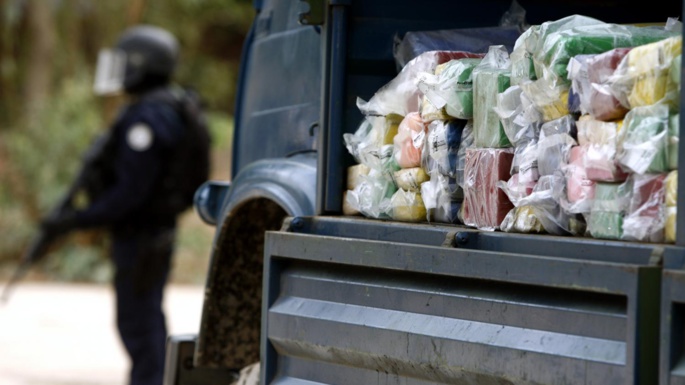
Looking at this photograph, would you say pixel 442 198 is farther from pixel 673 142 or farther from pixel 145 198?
pixel 145 198

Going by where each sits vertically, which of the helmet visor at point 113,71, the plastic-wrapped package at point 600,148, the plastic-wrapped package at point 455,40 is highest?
the helmet visor at point 113,71

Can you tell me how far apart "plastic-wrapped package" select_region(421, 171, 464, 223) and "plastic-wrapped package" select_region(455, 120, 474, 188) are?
0.05 meters

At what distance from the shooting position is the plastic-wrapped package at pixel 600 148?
2.82 meters

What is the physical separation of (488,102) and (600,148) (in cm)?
51

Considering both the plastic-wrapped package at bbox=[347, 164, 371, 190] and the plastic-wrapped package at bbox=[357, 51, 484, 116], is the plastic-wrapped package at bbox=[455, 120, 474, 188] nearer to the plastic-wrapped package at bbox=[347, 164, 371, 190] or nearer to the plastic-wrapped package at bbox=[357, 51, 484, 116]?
the plastic-wrapped package at bbox=[357, 51, 484, 116]

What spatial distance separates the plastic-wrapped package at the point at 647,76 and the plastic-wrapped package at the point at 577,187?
0.19m

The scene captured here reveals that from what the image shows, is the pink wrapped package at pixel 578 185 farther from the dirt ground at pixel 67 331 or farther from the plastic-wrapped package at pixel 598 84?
the dirt ground at pixel 67 331

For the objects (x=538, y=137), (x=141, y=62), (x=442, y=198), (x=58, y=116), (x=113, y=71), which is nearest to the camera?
(x=538, y=137)

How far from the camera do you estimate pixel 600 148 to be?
2869 millimetres

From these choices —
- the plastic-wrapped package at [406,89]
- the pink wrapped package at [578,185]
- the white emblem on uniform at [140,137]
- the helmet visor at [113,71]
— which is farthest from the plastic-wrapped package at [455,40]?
the helmet visor at [113,71]

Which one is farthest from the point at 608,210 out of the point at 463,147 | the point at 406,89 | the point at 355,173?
the point at 355,173

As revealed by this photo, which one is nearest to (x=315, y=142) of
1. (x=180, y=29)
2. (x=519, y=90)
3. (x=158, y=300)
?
(x=519, y=90)

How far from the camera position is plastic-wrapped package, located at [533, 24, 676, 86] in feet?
10.1

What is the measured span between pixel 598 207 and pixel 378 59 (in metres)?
1.27
